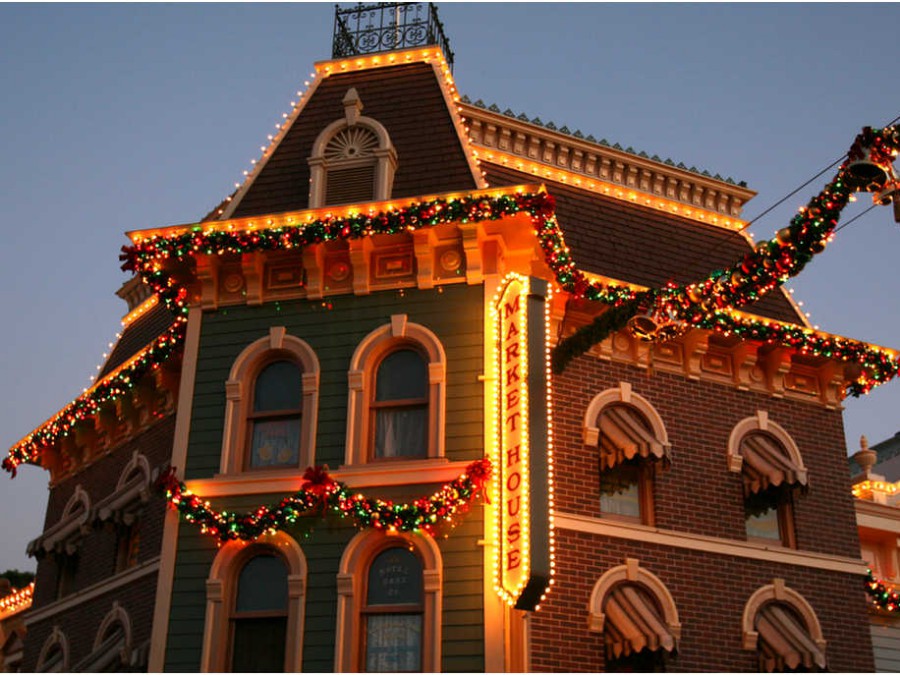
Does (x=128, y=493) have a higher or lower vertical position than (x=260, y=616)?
higher

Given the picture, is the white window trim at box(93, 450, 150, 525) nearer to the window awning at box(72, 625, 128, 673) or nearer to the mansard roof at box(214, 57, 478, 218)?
the window awning at box(72, 625, 128, 673)

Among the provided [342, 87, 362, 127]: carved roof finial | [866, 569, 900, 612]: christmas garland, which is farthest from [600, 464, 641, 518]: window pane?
[342, 87, 362, 127]: carved roof finial

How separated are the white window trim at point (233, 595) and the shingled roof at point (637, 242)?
671 cm

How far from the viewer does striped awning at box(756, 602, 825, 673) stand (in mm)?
16875

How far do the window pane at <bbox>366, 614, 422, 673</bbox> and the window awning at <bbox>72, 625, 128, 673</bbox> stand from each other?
15.9 feet

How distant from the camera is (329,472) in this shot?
15.6 m

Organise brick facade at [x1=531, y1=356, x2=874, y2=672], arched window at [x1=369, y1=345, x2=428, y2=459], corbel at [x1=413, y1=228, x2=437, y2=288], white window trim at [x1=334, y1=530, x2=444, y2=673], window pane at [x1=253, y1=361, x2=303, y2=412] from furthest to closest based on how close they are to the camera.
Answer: window pane at [x1=253, y1=361, x2=303, y2=412] < corbel at [x1=413, y1=228, x2=437, y2=288] < brick facade at [x1=531, y1=356, x2=874, y2=672] < arched window at [x1=369, y1=345, x2=428, y2=459] < white window trim at [x1=334, y1=530, x2=444, y2=673]

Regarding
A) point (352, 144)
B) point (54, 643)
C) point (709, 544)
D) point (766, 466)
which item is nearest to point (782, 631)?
point (709, 544)

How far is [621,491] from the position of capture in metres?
17.4

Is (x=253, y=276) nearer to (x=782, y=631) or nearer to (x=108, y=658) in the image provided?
(x=108, y=658)

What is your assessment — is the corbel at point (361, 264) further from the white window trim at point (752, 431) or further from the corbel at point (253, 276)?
the white window trim at point (752, 431)

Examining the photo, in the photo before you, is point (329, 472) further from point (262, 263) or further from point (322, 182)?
point (322, 182)


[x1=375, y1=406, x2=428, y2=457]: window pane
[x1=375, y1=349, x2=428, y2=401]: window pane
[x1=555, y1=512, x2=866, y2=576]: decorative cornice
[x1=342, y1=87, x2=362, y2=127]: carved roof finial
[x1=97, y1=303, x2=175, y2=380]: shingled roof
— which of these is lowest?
[x1=555, y1=512, x2=866, y2=576]: decorative cornice

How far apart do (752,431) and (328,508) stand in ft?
24.0
